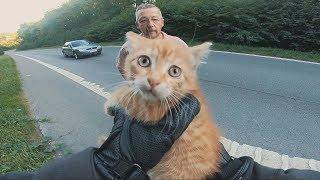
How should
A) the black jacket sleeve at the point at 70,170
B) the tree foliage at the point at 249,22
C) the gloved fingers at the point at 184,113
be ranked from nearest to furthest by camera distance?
the black jacket sleeve at the point at 70,170 → the gloved fingers at the point at 184,113 → the tree foliage at the point at 249,22

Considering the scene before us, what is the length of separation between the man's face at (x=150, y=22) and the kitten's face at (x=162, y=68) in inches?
79.8

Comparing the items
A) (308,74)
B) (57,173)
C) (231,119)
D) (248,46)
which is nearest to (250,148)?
(231,119)

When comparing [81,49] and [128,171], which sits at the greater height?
[128,171]

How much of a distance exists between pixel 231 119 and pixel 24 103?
19.6ft

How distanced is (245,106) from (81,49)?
24693 mm

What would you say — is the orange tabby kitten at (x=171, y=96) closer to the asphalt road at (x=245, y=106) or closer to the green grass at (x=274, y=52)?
the asphalt road at (x=245, y=106)

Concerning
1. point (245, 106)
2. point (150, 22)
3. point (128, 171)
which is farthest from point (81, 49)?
point (128, 171)

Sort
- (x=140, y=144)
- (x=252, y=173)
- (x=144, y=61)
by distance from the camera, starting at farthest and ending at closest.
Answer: (x=144, y=61), (x=140, y=144), (x=252, y=173)

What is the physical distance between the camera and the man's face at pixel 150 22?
18.8 feet

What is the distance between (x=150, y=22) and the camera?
5.73 m

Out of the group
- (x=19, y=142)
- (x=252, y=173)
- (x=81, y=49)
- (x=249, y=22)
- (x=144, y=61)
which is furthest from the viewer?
(x=81, y=49)

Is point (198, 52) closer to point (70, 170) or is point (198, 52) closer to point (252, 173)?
point (252, 173)

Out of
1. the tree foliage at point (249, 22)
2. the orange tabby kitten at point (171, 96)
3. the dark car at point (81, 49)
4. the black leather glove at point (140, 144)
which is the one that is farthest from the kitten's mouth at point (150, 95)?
the dark car at point (81, 49)

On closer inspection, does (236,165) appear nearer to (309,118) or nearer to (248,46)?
(309,118)
